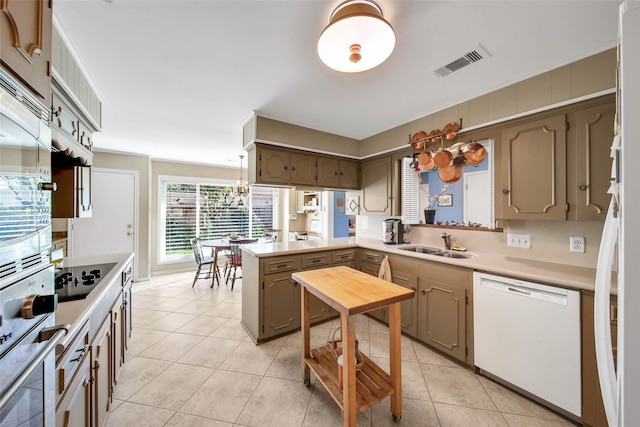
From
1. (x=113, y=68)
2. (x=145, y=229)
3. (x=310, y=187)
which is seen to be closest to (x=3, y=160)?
(x=113, y=68)

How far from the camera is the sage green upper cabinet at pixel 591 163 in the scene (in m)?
1.67

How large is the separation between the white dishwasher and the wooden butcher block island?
0.88m

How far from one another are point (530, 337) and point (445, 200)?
1735mm

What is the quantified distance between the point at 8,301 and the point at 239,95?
2.24 m

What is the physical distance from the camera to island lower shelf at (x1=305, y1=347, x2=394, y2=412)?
59.1 inches

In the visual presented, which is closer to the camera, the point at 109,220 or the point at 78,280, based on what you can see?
the point at 78,280

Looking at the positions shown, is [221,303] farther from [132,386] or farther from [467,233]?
[467,233]

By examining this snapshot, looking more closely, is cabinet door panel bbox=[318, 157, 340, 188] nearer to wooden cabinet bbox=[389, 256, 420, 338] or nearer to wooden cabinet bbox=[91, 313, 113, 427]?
wooden cabinet bbox=[389, 256, 420, 338]

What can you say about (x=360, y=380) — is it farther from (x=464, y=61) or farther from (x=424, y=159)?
(x=464, y=61)

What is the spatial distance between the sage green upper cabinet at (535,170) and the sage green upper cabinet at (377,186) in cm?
137

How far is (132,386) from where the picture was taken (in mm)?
1883

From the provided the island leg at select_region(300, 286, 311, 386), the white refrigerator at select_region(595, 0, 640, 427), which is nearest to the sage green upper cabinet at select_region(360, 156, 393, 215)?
the island leg at select_region(300, 286, 311, 386)

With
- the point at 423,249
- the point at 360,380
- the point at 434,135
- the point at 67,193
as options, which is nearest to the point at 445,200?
the point at 423,249

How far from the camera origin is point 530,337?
1682 millimetres
